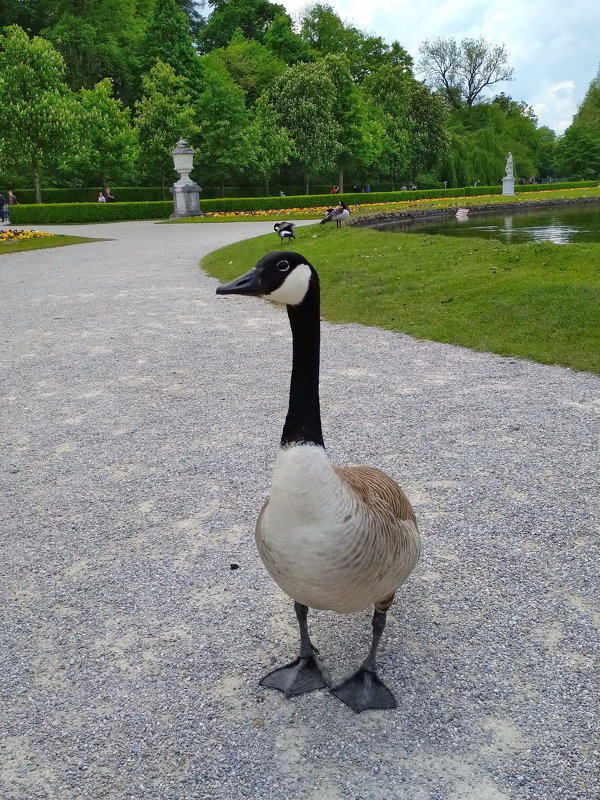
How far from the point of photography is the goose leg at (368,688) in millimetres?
2746

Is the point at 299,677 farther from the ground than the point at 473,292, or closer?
closer

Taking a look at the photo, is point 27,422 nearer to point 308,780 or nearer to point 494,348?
point 308,780

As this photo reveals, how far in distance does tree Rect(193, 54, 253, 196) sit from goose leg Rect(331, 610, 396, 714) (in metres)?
40.8

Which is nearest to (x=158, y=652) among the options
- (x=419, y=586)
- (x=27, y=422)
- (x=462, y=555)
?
(x=419, y=586)

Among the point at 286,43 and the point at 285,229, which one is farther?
the point at 286,43

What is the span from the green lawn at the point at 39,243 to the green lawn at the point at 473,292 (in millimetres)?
8438

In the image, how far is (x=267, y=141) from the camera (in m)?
43.5

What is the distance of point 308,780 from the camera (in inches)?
94.6

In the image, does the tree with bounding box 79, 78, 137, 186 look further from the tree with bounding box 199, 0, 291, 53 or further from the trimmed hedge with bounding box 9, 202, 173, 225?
the tree with bounding box 199, 0, 291, 53

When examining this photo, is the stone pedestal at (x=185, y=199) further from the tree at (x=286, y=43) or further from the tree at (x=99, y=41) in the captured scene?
the tree at (x=286, y=43)

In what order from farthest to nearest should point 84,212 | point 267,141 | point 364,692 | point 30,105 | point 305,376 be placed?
point 267,141
point 84,212
point 30,105
point 364,692
point 305,376

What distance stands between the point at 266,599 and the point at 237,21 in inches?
2777

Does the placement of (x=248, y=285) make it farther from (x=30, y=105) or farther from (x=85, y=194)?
(x=85, y=194)

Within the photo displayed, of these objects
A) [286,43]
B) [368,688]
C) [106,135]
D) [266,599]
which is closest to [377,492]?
[368,688]
